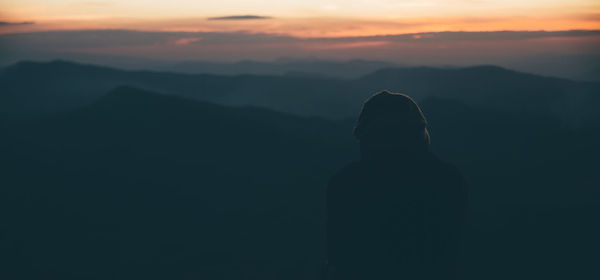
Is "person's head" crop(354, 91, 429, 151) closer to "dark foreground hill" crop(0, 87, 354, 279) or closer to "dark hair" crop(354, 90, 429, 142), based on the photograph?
"dark hair" crop(354, 90, 429, 142)

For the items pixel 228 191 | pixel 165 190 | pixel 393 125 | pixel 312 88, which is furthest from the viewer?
pixel 312 88

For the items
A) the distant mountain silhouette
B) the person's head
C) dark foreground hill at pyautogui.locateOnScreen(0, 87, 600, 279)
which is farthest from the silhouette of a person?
the distant mountain silhouette

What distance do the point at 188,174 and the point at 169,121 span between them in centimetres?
582

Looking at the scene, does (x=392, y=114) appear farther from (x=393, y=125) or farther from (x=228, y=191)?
(x=228, y=191)

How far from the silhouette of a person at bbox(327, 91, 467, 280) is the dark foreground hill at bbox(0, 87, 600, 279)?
7957 millimetres

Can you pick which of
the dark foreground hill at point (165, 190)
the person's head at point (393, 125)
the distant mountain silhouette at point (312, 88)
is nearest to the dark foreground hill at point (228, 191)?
the dark foreground hill at point (165, 190)

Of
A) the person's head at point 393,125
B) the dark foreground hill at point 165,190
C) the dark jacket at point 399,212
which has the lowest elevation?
the dark foreground hill at point 165,190

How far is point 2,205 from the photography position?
1428 cm

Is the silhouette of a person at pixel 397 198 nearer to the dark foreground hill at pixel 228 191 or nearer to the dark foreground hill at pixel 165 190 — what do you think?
the dark foreground hill at pixel 228 191

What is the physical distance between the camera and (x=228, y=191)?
15.9 metres

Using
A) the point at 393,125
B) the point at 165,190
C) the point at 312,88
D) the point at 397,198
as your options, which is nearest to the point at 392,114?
the point at 393,125

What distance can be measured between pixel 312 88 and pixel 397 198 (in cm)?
5135

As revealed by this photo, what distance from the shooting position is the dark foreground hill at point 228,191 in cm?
1098

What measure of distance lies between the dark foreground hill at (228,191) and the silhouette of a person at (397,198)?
7.96m
